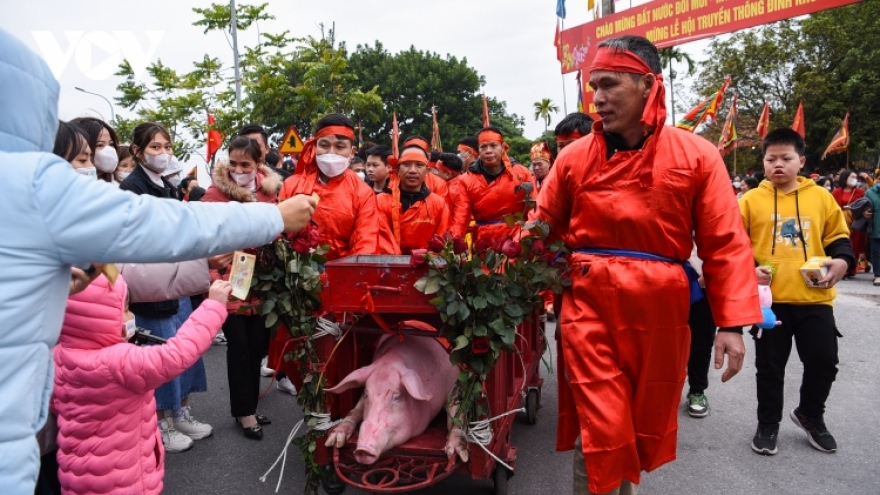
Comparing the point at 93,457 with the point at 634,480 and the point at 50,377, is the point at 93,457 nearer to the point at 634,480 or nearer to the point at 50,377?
the point at 50,377

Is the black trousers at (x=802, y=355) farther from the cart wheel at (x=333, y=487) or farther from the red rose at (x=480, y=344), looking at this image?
the cart wheel at (x=333, y=487)

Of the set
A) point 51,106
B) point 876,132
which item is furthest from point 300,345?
point 876,132

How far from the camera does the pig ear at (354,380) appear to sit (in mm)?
3578

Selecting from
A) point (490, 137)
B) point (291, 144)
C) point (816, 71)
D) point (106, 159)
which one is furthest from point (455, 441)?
point (816, 71)

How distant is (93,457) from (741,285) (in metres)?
2.86

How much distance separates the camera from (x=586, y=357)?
2955mm

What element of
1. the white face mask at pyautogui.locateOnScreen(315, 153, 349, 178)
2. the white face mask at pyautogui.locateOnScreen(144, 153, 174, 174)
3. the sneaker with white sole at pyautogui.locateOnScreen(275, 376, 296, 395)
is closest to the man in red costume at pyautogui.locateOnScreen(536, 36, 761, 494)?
the white face mask at pyautogui.locateOnScreen(315, 153, 349, 178)

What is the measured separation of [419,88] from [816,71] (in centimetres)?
2049

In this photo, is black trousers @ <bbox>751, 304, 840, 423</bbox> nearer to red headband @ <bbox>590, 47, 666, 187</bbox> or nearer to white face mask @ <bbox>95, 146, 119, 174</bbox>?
red headband @ <bbox>590, 47, 666, 187</bbox>

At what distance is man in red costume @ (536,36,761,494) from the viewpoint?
9.50 feet

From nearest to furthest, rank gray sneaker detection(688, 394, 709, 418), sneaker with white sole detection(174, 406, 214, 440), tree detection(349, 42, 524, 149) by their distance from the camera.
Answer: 1. sneaker with white sole detection(174, 406, 214, 440)
2. gray sneaker detection(688, 394, 709, 418)
3. tree detection(349, 42, 524, 149)

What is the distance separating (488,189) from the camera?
7.17 metres

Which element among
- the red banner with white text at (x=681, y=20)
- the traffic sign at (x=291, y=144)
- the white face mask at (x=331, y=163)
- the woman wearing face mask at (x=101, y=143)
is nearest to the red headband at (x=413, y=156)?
the white face mask at (x=331, y=163)

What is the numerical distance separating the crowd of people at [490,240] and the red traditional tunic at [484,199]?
189 cm
